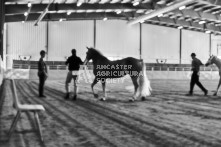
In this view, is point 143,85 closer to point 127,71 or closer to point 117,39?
point 127,71

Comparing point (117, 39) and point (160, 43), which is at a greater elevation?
point (117, 39)

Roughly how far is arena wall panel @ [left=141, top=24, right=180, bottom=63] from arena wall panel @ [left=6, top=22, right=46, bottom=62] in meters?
12.0

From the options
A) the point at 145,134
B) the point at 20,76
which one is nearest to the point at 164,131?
the point at 145,134

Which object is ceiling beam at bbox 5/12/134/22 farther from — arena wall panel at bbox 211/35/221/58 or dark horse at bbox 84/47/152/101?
dark horse at bbox 84/47/152/101

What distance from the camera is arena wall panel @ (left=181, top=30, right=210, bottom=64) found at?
37741 mm

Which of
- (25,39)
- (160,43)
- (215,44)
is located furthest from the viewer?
(215,44)

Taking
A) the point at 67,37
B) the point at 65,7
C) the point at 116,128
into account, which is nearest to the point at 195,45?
the point at 67,37

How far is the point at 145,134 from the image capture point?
16.3ft

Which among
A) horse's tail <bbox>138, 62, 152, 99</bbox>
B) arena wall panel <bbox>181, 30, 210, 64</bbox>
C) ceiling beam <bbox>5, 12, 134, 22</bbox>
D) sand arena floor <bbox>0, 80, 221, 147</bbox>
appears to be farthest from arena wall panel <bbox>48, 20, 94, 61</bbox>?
sand arena floor <bbox>0, 80, 221, 147</bbox>

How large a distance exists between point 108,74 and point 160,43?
2768cm

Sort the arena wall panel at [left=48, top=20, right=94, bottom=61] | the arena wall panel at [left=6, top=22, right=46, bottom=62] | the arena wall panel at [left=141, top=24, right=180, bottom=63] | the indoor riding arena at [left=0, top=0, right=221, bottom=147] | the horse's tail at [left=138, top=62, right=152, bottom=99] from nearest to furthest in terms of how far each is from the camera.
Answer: the indoor riding arena at [left=0, top=0, right=221, bottom=147] → the horse's tail at [left=138, top=62, right=152, bottom=99] → the arena wall panel at [left=6, top=22, right=46, bottom=62] → the arena wall panel at [left=48, top=20, right=94, bottom=61] → the arena wall panel at [left=141, top=24, right=180, bottom=63]

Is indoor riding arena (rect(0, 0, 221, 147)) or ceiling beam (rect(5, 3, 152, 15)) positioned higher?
ceiling beam (rect(5, 3, 152, 15))

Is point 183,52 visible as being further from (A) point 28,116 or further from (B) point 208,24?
(A) point 28,116

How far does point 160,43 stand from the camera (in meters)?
36.9
